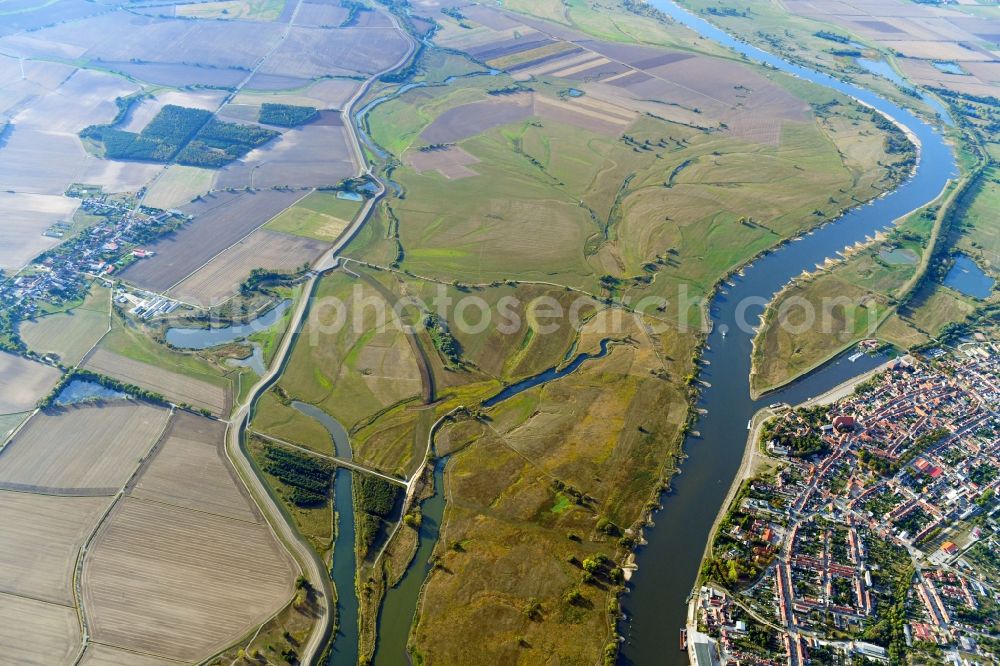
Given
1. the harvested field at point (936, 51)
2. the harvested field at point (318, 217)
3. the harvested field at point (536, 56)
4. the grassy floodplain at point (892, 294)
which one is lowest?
the harvested field at point (318, 217)

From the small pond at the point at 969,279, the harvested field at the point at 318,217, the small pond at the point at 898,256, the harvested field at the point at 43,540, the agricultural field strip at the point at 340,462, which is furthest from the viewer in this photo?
the harvested field at the point at 318,217

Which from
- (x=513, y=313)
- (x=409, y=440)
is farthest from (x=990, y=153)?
(x=409, y=440)

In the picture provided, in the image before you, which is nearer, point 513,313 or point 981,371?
point 981,371

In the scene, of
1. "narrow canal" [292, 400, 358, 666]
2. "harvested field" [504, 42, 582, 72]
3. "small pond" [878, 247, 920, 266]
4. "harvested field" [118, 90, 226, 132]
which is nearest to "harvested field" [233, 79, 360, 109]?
"harvested field" [118, 90, 226, 132]

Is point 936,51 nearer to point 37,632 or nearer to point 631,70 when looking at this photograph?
point 631,70

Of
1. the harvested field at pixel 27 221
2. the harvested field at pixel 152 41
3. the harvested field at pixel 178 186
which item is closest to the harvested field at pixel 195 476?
the harvested field at pixel 27 221

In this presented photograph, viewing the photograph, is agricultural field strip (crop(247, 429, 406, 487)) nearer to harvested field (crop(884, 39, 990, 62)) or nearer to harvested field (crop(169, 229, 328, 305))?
harvested field (crop(169, 229, 328, 305))

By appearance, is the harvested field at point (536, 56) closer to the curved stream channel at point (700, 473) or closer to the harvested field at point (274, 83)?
the harvested field at point (274, 83)

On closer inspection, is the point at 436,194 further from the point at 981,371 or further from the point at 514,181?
the point at 981,371
